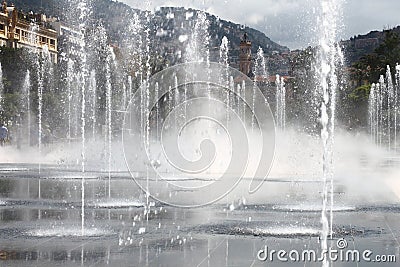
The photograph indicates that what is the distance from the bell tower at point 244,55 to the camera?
9050cm

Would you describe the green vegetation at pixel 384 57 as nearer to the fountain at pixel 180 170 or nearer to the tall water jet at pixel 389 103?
the tall water jet at pixel 389 103

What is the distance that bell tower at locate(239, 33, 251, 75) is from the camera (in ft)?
297

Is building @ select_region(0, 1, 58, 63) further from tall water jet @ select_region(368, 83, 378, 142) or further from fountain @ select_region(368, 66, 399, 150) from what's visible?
fountain @ select_region(368, 66, 399, 150)

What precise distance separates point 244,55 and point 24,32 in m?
26.8

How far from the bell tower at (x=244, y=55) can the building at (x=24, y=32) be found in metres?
22.8

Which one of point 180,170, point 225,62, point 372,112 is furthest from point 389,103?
point 180,170

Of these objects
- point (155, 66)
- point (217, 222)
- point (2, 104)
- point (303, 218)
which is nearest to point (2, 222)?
point (217, 222)

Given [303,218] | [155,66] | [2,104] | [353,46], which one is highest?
[353,46]

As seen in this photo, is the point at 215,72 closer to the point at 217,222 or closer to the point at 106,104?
the point at 106,104

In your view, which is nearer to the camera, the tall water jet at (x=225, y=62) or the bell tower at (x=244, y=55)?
the tall water jet at (x=225, y=62)

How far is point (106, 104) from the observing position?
50.2 m

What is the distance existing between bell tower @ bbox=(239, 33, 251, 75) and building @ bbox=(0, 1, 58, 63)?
75.0ft

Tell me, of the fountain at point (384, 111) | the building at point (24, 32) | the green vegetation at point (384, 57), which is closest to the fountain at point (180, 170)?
the fountain at point (384, 111)

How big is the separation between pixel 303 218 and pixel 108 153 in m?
22.5
